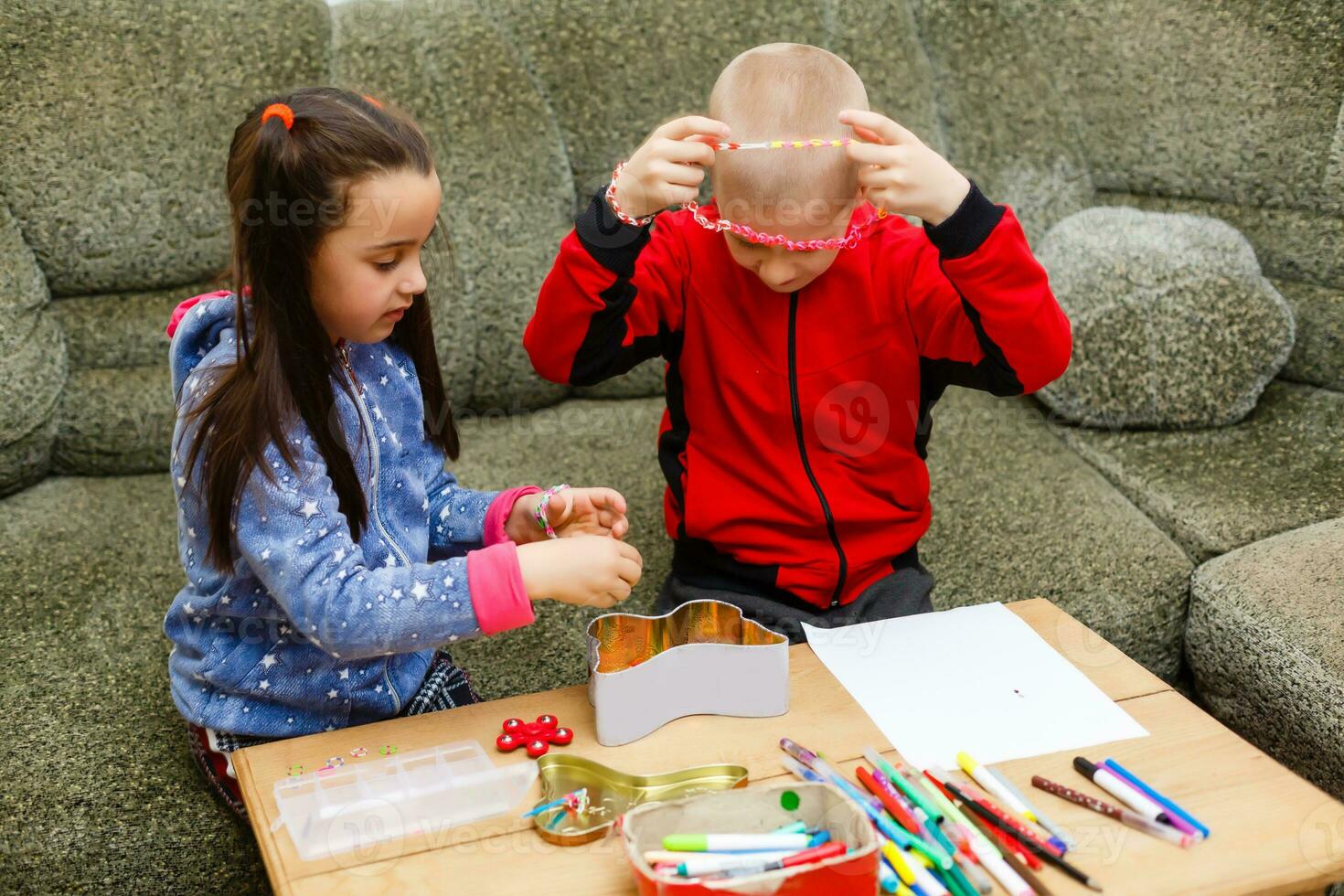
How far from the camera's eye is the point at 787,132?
1024mm

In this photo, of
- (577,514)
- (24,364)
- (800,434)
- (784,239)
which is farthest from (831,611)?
(24,364)

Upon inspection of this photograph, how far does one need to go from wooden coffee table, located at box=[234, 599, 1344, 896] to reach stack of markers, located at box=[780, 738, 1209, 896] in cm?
1

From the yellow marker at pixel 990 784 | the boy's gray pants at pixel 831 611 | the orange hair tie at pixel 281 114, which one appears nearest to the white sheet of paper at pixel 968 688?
the yellow marker at pixel 990 784

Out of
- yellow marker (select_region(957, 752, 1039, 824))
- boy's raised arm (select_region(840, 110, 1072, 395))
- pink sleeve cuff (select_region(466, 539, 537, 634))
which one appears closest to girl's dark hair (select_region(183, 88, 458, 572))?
pink sleeve cuff (select_region(466, 539, 537, 634))

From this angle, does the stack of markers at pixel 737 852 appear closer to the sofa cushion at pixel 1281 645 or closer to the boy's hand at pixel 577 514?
the boy's hand at pixel 577 514

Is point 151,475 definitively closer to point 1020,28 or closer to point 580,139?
point 580,139

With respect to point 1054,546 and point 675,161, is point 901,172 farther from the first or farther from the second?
point 1054,546

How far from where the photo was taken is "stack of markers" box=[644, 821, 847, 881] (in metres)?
0.70

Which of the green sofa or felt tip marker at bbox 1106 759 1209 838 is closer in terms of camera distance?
felt tip marker at bbox 1106 759 1209 838

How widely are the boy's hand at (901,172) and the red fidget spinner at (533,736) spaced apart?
514 millimetres

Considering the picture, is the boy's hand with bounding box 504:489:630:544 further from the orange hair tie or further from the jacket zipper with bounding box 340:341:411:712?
the orange hair tie

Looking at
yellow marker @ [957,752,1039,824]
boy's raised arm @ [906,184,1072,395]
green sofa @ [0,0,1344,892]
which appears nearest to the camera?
yellow marker @ [957,752,1039,824]

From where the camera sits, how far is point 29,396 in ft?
4.92

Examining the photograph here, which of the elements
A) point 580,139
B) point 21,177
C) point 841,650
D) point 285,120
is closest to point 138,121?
point 21,177
